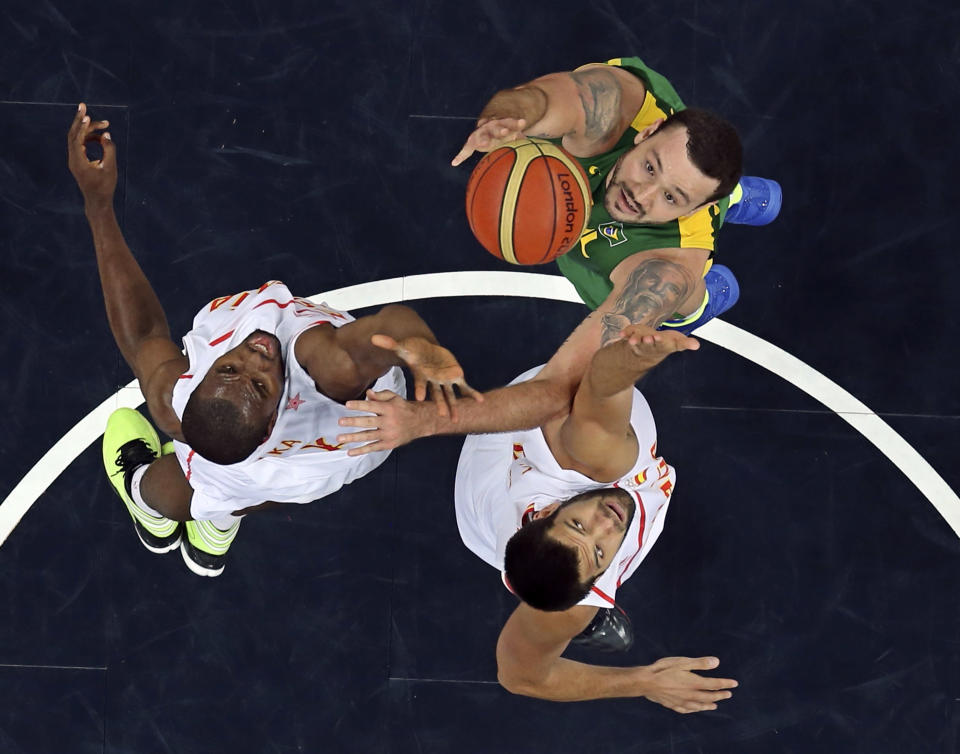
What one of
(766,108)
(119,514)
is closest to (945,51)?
(766,108)

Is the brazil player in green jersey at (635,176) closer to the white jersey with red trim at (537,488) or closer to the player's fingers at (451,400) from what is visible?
the white jersey with red trim at (537,488)

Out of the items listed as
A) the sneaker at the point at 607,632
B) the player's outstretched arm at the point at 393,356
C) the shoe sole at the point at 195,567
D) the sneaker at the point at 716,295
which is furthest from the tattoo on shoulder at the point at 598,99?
the shoe sole at the point at 195,567

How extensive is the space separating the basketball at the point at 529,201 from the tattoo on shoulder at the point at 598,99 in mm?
307

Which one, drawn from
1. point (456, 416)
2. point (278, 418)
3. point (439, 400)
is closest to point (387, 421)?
point (439, 400)

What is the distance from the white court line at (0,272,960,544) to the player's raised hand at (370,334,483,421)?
1.98 metres

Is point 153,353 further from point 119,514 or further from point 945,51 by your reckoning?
point 945,51

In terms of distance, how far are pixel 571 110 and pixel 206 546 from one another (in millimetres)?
3206

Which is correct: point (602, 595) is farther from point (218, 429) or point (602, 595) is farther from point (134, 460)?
point (134, 460)

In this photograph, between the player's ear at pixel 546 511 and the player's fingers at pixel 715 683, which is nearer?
the player's ear at pixel 546 511

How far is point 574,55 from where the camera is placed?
5648 mm

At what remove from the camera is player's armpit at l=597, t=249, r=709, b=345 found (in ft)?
13.9

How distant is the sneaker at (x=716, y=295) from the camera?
16.4ft

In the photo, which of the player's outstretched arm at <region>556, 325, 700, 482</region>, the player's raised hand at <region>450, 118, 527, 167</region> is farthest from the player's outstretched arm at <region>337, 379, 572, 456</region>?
the player's raised hand at <region>450, 118, 527, 167</region>

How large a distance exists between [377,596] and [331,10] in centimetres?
369
